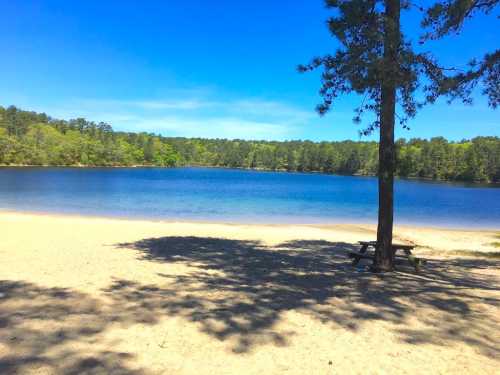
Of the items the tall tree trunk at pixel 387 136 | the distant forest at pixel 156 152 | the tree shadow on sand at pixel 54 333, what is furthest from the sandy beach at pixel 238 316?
the distant forest at pixel 156 152

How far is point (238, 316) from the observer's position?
5.59 meters

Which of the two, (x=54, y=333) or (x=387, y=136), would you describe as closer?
(x=54, y=333)

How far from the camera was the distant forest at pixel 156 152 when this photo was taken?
113562mm

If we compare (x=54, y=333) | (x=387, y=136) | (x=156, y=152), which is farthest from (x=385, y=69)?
(x=156, y=152)

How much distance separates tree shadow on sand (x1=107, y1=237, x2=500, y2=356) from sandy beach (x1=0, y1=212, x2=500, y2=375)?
2 cm

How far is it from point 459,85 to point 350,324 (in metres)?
4.71

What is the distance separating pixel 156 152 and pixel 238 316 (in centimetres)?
18372

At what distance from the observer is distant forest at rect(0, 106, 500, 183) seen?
11356 centimetres

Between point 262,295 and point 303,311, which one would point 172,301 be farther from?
point 303,311

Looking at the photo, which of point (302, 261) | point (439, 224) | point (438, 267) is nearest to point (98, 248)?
point (302, 261)

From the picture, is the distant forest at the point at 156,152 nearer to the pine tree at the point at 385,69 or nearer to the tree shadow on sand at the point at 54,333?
the pine tree at the point at 385,69

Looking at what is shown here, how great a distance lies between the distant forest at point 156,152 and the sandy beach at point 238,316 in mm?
68554

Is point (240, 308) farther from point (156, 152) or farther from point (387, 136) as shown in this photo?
point (156, 152)

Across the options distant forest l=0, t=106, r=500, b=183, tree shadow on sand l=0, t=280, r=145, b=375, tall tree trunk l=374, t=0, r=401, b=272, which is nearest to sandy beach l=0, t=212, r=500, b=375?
tree shadow on sand l=0, t=280, r=145, b=375
